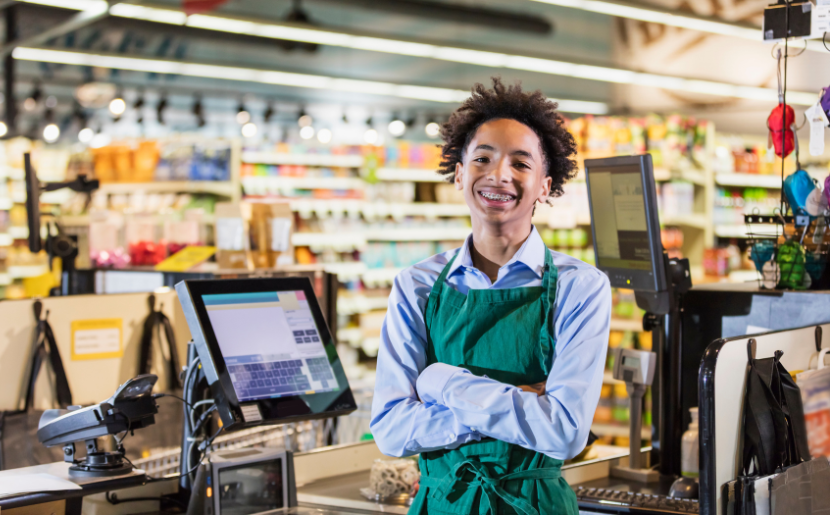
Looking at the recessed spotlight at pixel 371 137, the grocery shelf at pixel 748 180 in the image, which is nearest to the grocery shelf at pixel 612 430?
the grocery shelf at pixel 748 180

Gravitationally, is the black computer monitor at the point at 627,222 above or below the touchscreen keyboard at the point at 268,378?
above

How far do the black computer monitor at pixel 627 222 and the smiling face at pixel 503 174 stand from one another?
0.72 m

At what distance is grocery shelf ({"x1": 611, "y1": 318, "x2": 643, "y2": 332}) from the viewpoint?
6.00 m

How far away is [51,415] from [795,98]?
1071 centimetres

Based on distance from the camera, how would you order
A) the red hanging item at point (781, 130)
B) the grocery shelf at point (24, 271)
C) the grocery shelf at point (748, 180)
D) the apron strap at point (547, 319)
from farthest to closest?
Result: the grocery shelf at point (24, 271) → the grocery shelf at point (748, 180) → the red hanging item at point (781, 130) → the apron strap at point (547, 319)

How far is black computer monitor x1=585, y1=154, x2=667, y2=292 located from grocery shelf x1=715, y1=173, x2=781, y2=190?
5.32 metres

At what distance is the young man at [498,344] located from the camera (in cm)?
149

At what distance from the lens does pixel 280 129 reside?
17266 mm

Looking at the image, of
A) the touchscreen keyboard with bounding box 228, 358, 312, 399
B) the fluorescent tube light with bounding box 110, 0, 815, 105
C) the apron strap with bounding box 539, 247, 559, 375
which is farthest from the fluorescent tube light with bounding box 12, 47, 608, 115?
the apron strap with bounding box 539, 247, 559, 375

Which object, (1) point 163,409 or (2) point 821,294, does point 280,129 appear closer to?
(1) point 163,409

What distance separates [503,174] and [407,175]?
6972mm

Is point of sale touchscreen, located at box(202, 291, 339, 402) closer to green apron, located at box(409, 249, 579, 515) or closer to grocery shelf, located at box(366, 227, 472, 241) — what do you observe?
green apron, located at box(409, 249, 579, 515)

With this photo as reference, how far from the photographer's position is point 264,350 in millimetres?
1941

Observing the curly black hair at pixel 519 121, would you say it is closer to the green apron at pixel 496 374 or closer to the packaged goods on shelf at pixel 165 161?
the green apron at pixel 496 374
